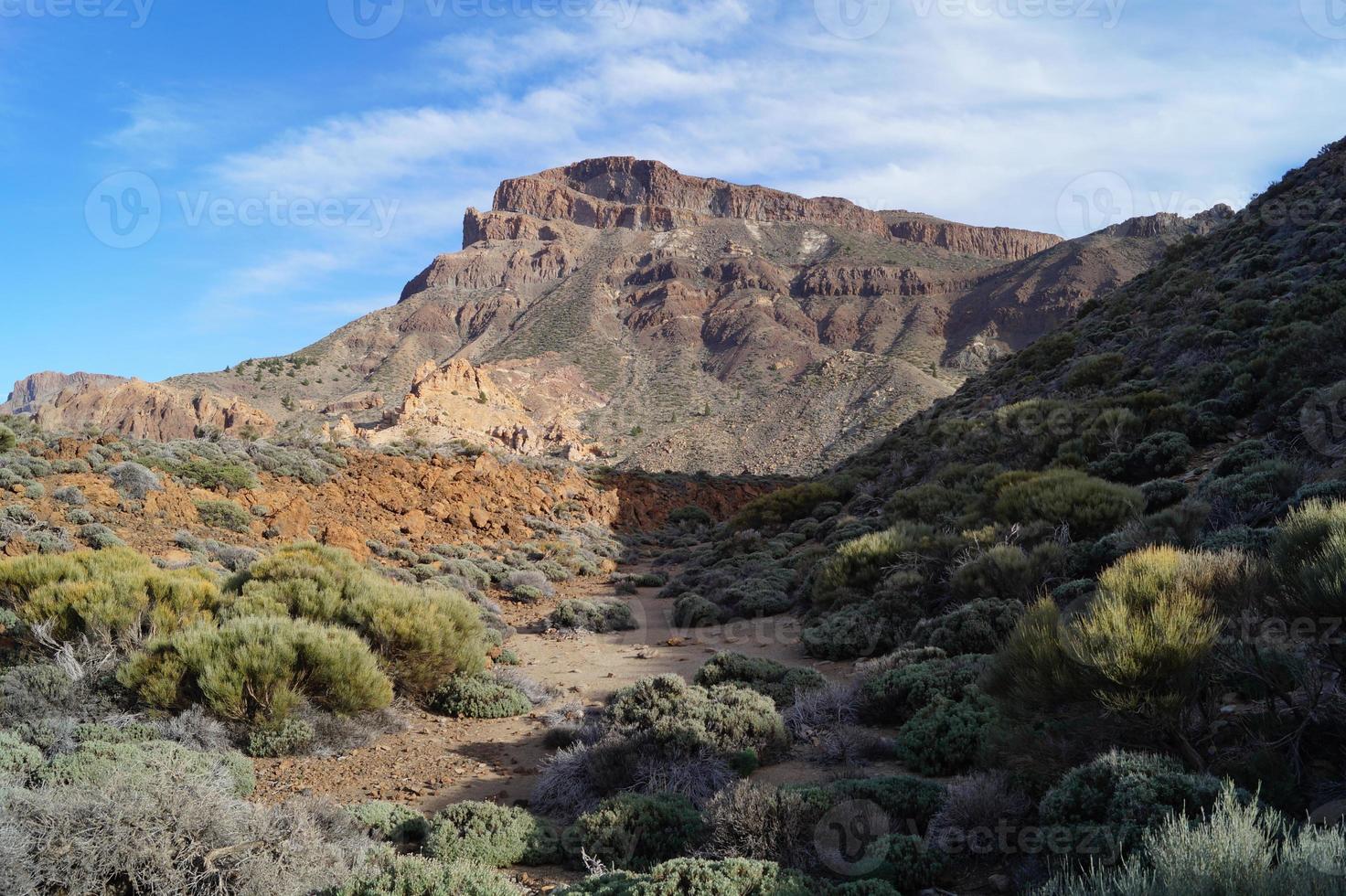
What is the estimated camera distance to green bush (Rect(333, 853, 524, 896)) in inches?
128

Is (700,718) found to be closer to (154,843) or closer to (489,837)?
(489,837)

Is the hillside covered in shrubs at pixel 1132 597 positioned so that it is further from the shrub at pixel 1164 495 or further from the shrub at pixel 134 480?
the shrub at pixel 134 480

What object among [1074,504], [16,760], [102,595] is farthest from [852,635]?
[102,595]

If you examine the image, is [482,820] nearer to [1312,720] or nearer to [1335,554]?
[1312,720]

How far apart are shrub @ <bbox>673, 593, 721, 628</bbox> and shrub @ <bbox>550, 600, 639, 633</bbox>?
76 centimetres

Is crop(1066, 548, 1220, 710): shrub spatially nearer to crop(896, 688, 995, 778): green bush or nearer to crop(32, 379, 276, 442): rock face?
crop(896, 688, 995, 778): green bush

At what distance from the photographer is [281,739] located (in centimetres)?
584

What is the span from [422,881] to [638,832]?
135cm

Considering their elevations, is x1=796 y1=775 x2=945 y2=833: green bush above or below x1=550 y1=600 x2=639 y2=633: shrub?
above

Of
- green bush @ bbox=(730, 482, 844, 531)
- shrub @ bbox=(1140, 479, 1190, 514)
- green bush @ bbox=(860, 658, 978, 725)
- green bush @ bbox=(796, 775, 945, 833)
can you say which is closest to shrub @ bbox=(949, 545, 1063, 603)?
green bush @ bbox=(860, 658, 978, 725)

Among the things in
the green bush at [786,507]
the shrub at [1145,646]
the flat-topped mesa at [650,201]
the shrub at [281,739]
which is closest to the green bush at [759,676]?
the shrub at [281,739]

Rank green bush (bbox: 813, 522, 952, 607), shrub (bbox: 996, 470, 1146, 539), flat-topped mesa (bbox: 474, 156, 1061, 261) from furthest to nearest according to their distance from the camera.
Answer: flat-topped mesa (bbox: 474, 156, 1061, 261) → green bush (bbox: 813, 522, 952, 607) → shrub (bbox: 996, 470, 1146, 539)

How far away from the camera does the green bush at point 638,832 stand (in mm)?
4125

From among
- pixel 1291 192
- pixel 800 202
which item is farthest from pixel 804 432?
pixel 800 202
